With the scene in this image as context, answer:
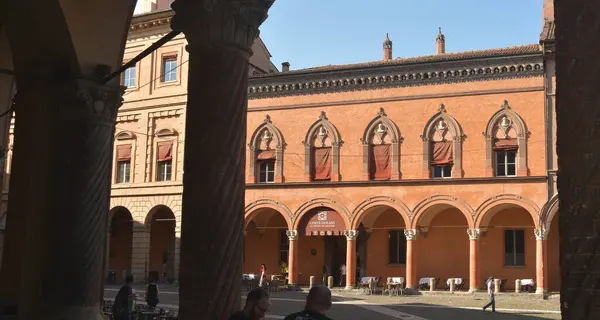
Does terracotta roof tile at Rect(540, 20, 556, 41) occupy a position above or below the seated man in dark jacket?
above

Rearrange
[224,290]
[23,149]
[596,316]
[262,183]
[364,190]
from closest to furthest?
[596,316] < [224,290] < [23,149] < [364,190] < [262,183]

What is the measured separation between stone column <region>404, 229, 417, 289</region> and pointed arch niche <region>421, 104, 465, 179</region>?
2.35m

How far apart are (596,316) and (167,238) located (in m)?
32.0

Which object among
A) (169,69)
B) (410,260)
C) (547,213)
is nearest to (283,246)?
(410,260)

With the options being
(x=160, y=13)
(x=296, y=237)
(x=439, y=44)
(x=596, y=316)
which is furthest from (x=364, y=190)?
(x=596, y=316)

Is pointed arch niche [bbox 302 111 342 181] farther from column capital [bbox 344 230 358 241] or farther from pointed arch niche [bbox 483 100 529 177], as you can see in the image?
pointed arch niche [bbox 483 100 529 177]

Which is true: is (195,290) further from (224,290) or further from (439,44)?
(439,44)

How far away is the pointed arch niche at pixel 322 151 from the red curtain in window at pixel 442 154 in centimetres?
403

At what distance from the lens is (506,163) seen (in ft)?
89.0

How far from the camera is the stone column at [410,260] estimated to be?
2747 cm

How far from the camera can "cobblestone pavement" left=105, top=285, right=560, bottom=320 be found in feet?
62.2

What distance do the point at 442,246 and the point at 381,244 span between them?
265 cm

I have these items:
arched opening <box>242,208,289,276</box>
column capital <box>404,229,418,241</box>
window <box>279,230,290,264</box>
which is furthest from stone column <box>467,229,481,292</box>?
arched opening <box>242,208,289,276</box>

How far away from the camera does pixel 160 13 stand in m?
31.6
